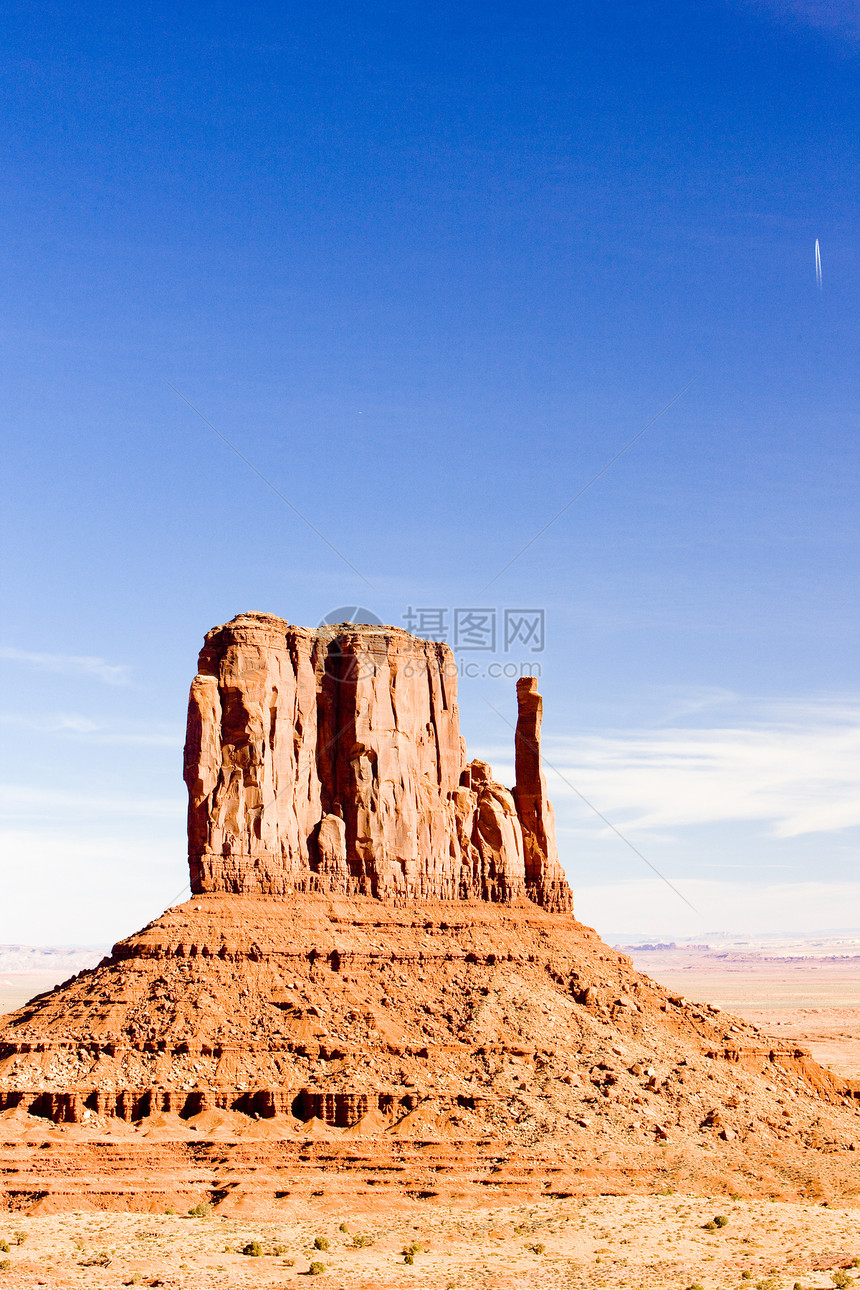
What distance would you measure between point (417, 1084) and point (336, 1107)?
14.3 ft

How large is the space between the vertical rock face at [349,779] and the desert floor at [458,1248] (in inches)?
869

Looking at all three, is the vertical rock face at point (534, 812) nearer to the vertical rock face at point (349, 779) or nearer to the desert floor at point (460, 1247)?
the vertical rock face at point (349, 779)

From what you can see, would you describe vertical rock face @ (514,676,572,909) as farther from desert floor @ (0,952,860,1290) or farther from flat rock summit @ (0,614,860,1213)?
desert floor @ (0,952,860,1290)

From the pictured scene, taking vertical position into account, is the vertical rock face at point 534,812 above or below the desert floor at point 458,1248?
above

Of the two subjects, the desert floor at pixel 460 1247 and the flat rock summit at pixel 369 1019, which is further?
the flat rock summit at pixel 369 1019

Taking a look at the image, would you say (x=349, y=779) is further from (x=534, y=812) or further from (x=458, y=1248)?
(x=458, y=1248)

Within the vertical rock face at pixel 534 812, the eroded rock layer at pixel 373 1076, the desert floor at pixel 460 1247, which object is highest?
the vertical rock face at pixel 534 812

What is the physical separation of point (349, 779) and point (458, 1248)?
3121 centimetres

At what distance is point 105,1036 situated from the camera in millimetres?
77312

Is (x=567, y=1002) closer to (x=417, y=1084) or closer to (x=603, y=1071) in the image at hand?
(x=603, y=1071)

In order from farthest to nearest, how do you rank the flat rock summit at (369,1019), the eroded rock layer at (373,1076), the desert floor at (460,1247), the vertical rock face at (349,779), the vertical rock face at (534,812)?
1. the vertical rock face at (534,812)
2. the vertical rock face at (349,779)
3. the flat rock summit at (369,1019)
4. the eroded rock layer at (373,1076)
5. the desert floor at (460,1247)

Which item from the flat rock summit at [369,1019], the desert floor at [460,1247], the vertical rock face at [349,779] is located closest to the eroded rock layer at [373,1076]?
the flat rock summit at [369,1019]

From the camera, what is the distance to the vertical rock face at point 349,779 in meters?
87.1

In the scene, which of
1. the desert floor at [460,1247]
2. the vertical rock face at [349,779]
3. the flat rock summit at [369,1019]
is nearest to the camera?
the desert floor at [460,1247]
